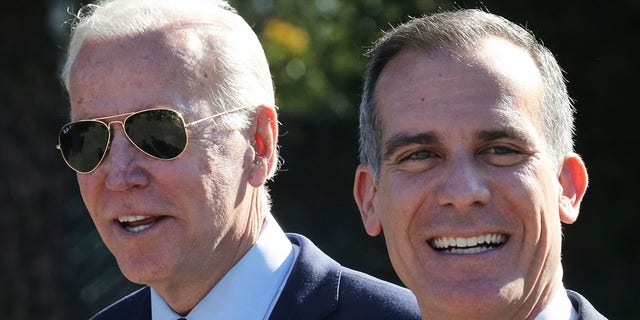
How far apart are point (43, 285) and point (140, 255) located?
3.98 metres

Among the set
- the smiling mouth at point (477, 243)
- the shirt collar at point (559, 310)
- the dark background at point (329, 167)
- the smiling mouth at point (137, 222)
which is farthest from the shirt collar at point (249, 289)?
the dark background at point (329, 167)

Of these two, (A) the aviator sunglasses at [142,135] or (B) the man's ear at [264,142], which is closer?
(A) the aviator sunglasses at [142,135]

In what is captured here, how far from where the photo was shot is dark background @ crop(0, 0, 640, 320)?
7.37 m

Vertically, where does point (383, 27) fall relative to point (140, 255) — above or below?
below

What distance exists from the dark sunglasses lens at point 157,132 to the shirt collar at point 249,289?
0.43 meters

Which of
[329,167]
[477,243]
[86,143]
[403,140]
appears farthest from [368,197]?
[329,167]

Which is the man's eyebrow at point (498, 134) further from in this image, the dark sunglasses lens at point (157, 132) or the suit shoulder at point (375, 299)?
the dark sunglasses lens at point (157, 132)

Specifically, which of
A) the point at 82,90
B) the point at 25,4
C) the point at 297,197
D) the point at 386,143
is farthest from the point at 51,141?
the point at 386,143

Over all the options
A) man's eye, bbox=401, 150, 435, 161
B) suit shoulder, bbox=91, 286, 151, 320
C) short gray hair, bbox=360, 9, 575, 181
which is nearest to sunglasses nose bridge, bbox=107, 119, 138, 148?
suit shoulder, bbox=91, 286, 151, 320

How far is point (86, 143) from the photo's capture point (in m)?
3.66

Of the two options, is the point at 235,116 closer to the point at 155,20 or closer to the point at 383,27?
the point at 155,20

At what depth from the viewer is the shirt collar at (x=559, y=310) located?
117 inches

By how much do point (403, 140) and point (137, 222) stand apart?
3.36 feet

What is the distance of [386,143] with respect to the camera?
10.2ft
